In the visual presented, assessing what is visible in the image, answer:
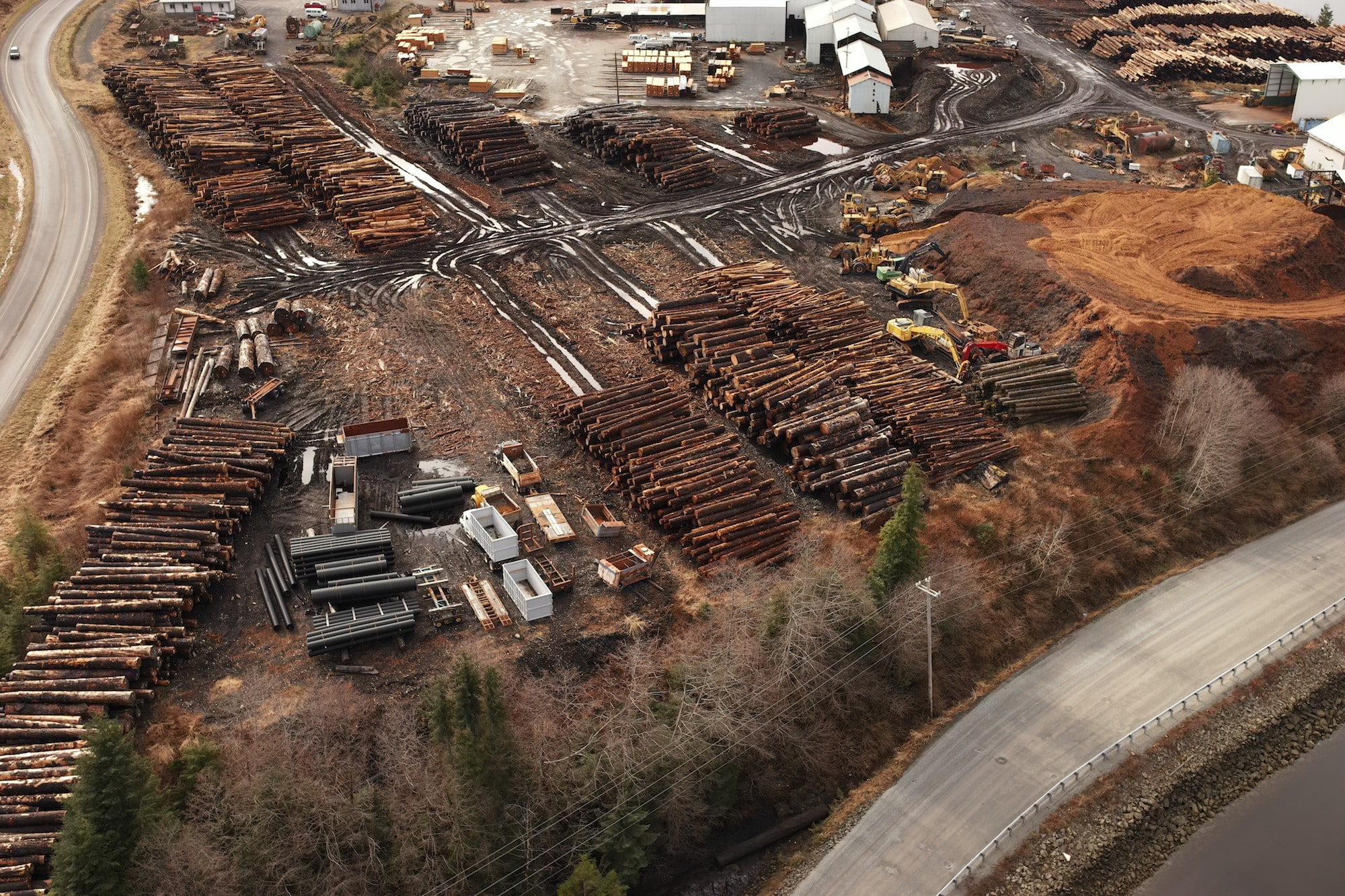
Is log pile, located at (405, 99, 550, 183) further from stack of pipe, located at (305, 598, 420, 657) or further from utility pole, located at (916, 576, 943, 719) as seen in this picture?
utility pole, located at (916, 576, 943, 719)

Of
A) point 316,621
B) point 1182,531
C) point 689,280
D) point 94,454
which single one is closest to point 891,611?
point 1182,531

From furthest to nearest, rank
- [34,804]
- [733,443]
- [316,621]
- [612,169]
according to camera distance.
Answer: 1. [612,169]
2. [733,443]
3. [316,621]
4. [34,804]

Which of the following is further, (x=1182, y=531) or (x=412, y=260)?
(x=412, y=260)

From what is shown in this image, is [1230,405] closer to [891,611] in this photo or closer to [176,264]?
[891,611]

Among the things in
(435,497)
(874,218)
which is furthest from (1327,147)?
(435,497)

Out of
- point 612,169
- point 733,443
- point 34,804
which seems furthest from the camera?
point 612,169

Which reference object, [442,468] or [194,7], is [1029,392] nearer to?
[442,468]

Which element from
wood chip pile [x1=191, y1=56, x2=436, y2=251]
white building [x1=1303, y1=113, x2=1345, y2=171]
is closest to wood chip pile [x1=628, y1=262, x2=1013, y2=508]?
wood chip pile [x1=191, y1=56, x2=436, y2=251]
